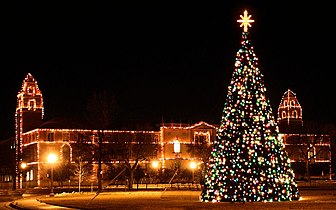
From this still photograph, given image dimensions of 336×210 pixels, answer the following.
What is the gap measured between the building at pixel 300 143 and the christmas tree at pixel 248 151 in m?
57.6

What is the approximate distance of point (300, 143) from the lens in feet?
355

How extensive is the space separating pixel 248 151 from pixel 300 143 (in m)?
76.4

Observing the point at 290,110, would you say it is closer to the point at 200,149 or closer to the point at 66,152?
→ the point at 200,149

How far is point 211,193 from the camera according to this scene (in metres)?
35.1

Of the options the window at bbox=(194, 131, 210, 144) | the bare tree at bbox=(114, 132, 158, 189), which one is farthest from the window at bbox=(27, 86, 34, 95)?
the window at bbox=(194, 131, 210, 144)

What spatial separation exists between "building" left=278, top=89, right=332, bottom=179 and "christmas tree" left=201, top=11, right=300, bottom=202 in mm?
57631

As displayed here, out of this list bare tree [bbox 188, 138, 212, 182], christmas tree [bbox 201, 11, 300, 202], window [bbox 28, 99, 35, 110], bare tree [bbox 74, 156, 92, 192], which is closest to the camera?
christmas tree [bbox 201, 11, 300, 202]

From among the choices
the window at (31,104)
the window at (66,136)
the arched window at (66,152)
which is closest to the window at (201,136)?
the window at (66,136)

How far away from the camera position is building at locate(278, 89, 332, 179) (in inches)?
4318

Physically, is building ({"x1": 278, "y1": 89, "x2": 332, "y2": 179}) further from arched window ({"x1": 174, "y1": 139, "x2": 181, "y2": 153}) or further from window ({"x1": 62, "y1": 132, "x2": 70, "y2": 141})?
window ({"x1": 62, "y1": 132, "x2": 70, "y2": 141})

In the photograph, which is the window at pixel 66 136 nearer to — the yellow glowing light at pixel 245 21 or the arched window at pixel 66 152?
the arched window at pixel 66 152

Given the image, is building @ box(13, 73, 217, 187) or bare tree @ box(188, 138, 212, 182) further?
building @ box(13, 73, 217, 187)

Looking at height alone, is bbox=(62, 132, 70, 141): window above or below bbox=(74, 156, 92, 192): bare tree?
above

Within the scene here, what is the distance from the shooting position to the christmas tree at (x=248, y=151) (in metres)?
33.9
